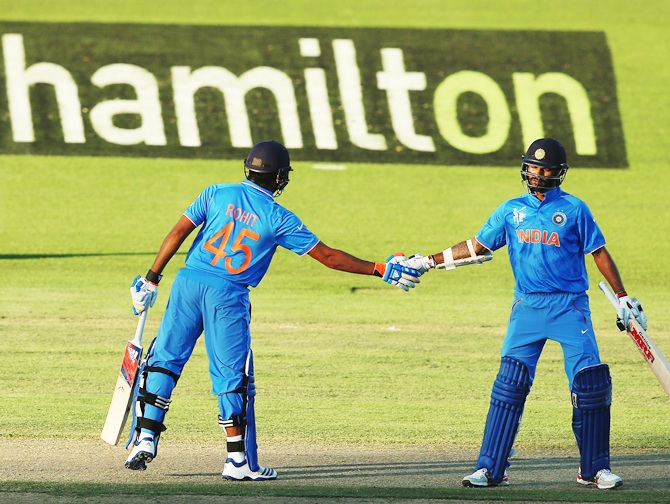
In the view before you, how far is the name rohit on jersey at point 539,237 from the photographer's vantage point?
26.0 ft

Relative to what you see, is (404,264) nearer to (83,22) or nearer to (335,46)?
(335,46)

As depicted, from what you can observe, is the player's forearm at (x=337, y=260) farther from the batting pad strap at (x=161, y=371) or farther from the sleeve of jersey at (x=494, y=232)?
the batting pad strap at (x=161, y=371)

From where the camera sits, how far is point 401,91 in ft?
85.6

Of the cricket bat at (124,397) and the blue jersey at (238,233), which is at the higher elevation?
the blue jersey at (238,233)

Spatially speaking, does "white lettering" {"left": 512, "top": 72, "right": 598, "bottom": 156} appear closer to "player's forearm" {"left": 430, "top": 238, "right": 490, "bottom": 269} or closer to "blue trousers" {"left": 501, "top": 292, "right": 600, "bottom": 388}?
"player's forearm" {"left": 430, "top": 238, "right": 490, "bottom": 269}

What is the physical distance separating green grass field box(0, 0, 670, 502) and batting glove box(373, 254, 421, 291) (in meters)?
1.47

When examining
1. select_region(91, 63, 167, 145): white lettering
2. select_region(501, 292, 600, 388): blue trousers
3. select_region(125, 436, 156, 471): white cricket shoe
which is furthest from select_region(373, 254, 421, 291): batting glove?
select_region(91, 63, 167, 145): white lettering

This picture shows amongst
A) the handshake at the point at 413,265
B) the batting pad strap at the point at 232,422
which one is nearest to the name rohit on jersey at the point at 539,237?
the handshake at the point at 413,265

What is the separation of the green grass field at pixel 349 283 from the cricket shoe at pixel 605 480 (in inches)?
19.7

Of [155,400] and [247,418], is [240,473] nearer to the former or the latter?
[247,418]

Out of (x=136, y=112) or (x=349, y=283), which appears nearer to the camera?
(x=349, y=283)

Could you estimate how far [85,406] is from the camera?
10391 mm

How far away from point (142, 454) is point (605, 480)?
314 cm

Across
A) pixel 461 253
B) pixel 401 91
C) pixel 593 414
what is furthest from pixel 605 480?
pixel 401 91
